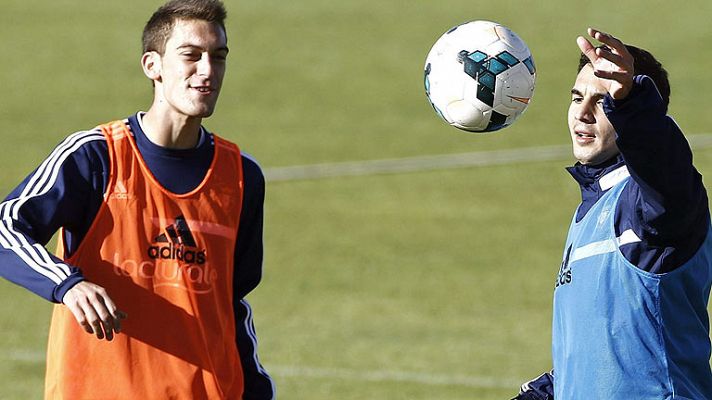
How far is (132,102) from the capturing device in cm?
2283

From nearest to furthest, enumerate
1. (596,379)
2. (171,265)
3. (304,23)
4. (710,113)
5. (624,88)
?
(624,88), (596,379), (171,265), (710,113), (304,23)

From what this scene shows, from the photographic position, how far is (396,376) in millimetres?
11938

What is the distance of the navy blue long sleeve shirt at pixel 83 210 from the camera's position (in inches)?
226

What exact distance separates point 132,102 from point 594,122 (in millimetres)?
17830

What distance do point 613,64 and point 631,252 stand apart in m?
0.81

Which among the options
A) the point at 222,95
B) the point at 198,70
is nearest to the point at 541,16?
the point at 222,95

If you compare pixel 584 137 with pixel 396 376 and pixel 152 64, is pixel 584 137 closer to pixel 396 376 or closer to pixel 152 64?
pixel 152 64

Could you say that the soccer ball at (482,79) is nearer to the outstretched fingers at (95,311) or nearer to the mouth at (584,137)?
the mouth at (584,137)

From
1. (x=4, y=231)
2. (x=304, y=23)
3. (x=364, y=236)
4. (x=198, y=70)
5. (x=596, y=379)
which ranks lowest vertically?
(x=596, y=379)

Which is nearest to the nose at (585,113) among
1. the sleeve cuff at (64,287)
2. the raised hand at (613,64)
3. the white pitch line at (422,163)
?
the raised hand at (613,64)

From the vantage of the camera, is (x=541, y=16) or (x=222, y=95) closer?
(x=222, y=95)

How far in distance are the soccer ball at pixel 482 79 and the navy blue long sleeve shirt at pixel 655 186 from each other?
147cm

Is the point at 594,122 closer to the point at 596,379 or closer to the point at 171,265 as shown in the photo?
the point at 596,379

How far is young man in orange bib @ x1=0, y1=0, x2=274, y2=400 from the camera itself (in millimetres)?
6016
